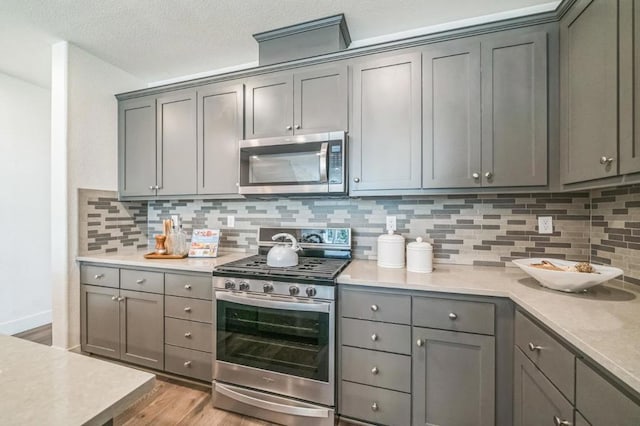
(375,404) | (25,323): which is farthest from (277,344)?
(25,323)

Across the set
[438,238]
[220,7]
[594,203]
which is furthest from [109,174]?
[594,203]

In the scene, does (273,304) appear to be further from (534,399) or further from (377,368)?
(534,399)

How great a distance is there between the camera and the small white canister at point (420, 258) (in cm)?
182

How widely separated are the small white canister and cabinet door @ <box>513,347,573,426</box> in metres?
0.61

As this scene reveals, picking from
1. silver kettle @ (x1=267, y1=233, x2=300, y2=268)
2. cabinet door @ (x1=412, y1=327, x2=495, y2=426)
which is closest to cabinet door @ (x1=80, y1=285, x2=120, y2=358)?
silver kettle @ (x1=267, y1=233, x2=300, y2=268)

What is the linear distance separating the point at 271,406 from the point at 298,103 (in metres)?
2.03

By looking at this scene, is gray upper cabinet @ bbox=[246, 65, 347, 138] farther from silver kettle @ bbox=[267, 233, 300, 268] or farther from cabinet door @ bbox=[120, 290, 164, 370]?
cabinet door @ bbox=[120, 290, 164, 370]

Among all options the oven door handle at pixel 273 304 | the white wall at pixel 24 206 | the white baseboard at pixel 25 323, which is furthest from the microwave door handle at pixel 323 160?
the white baseboard at pixel 25 323

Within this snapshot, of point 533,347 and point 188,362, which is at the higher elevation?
point 533,347

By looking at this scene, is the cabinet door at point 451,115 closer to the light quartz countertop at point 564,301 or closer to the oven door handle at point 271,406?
the light quartz countertop at point 564,301

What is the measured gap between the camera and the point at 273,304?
176 centimetres

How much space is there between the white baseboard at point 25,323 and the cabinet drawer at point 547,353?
4.38 metres

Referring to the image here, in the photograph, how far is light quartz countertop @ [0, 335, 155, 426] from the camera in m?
0.55

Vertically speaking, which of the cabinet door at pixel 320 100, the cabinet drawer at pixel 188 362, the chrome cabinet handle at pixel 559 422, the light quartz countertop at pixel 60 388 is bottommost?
→ the cabinet drawer at pixel 188 362
